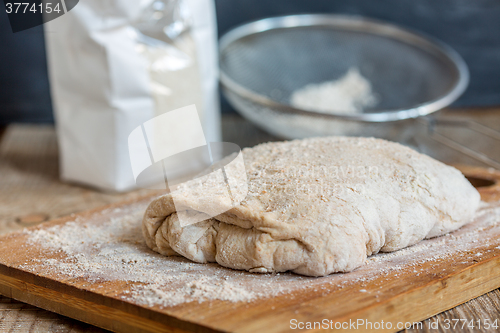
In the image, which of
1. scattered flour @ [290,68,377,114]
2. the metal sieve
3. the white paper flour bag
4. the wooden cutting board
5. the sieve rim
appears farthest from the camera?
the metal sieve

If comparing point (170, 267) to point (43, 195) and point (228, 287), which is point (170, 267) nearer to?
point (228, 287)

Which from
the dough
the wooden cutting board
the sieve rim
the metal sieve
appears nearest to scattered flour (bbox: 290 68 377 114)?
the metal sieve

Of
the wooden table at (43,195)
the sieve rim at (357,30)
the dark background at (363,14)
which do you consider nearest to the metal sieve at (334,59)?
the sieve rim at (357,30)

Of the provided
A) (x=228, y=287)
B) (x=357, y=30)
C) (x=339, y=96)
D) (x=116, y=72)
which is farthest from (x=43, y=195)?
(x=357, y=30)

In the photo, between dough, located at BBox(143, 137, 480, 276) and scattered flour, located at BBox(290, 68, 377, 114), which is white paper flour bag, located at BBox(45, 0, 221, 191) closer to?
scattered flour, located at BBox(290, 68, 377, 114)

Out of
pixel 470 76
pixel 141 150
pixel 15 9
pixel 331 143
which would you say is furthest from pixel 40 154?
pixel 470 76
